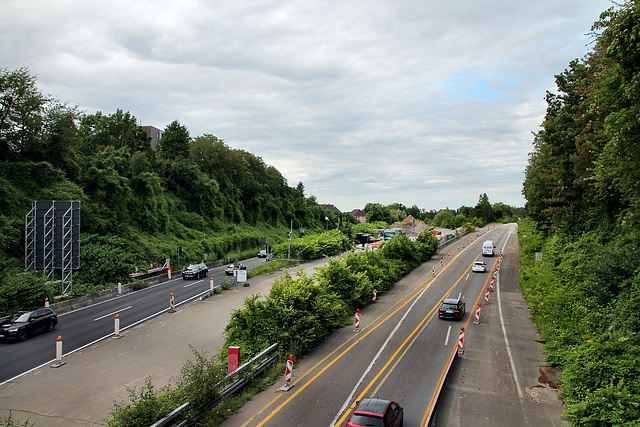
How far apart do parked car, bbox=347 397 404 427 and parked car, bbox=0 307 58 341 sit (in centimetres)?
1896

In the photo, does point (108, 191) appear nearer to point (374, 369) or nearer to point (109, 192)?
point (109, 192)

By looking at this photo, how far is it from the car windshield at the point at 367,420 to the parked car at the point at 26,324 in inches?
747

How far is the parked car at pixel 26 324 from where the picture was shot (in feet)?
64.8

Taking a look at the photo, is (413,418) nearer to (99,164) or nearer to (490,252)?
(99,164)

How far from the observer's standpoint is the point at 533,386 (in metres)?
14.7

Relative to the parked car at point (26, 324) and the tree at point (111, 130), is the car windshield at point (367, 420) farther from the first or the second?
the tree at point (111, 130)

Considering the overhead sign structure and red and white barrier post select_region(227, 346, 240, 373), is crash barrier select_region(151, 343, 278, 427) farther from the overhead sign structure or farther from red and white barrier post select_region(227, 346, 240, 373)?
the overhead sign structure

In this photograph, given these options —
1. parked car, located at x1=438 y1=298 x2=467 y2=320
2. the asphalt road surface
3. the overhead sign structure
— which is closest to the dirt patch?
the asphalt road surface

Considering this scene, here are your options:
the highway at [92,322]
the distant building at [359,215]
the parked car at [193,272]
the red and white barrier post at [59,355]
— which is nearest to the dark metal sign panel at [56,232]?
the highway at [92,322]

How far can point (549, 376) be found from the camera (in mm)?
15648

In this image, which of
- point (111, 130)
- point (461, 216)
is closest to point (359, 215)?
point (461, 216)

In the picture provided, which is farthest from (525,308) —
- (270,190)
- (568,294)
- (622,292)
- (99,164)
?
(270,190)

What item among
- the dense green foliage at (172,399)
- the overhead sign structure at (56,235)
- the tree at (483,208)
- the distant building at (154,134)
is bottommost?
the dense green foliage at (172,399)

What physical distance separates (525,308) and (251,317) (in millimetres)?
20891
